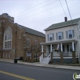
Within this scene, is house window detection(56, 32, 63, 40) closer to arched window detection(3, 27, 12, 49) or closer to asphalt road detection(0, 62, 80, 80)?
asphalt road detection(0, 62, 80, 80)

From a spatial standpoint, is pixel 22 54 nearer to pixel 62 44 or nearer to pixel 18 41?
Result: pixel 18 41

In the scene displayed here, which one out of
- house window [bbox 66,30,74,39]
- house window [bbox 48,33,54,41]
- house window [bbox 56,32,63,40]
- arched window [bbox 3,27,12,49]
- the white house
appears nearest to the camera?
the white house

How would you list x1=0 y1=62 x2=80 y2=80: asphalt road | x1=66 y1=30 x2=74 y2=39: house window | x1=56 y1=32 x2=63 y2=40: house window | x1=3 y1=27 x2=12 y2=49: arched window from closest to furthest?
x1=0 y1=62 x2=80 y2=80: asphalt road
x1=66 y1=30 x2=74 y2=39: house window
x1=56 y1=32 x2=63 y2=40: house window
x1=3 y1=27 x2=12 y2=49: arched window

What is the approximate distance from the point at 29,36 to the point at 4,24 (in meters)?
11.2

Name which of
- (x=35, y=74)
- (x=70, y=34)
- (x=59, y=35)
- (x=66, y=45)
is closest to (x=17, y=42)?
(x=59, y=35)

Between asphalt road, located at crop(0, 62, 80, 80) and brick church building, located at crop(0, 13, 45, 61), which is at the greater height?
brick church building, located at crop(0, 13, 45, 61)

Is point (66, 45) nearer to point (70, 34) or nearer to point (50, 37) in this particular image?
point (70, 34)

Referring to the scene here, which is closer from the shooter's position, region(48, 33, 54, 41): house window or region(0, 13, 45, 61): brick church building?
→ region(48, 33, 54, 41): house window

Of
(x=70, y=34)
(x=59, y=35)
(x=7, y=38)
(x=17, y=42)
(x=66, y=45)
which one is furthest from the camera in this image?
(x=7, y=38)

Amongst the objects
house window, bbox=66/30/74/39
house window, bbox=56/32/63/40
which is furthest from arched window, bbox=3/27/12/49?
house window, bbox=66/30/74/39

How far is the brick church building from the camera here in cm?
3290

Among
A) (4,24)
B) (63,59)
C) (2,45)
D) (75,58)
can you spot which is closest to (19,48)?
(2,45)

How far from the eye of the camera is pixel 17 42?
34.9m

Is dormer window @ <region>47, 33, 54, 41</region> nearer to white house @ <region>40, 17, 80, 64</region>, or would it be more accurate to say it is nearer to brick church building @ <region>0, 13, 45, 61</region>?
white house @ <region>40, 17, 80, 64</region>
